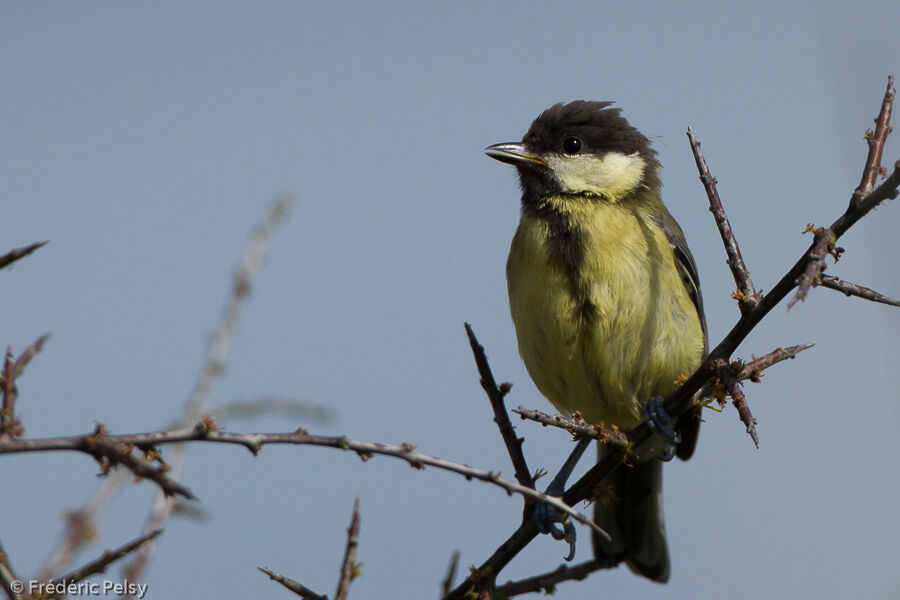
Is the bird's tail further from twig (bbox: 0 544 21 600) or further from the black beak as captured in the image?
twig (bbox: 0 544 21 600)

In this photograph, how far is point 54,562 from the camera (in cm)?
277

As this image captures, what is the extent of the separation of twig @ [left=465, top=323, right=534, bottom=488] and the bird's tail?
3.44 metres

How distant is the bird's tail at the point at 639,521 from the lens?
21.7 feet

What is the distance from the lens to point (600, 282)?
5.15m

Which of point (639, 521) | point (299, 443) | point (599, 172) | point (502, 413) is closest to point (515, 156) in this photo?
point (599, 172)

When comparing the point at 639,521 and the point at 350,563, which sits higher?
the point at 639,521

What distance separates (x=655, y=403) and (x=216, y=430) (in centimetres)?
298

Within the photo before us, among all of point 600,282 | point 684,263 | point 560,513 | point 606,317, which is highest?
point 684,263

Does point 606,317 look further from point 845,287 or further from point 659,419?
point 845,287

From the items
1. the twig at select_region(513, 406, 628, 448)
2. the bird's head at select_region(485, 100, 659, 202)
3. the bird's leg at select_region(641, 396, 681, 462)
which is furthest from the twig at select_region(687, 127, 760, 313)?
the bird's head at select_region(485, 100, 659, 202)

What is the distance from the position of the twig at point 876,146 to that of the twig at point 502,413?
1.25m

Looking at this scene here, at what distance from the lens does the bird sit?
516cm

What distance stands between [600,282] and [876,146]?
8.33 feet

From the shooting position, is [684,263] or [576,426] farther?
[684,263]
